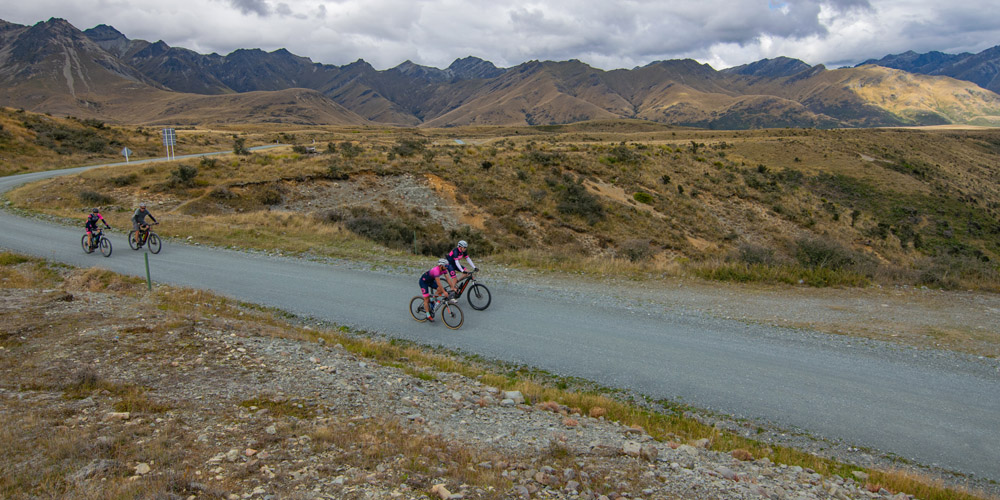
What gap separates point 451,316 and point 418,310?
2.59 feet

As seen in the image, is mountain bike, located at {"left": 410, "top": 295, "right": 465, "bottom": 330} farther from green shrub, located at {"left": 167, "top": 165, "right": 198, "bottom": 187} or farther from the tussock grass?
green shrub, located at {"left": 167, "top": 165, "right": 198, "bottom": 187}

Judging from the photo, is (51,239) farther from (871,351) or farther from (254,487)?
(871,351)

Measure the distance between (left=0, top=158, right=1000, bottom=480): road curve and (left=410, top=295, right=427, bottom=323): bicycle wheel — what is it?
29cm

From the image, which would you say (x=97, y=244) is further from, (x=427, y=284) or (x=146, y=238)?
(x=427, y=284)

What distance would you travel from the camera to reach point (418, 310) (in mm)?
11062

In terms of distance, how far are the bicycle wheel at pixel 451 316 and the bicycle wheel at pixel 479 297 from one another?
30.6 inches

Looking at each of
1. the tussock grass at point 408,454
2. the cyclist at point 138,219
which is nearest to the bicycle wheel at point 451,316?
the tussock grass at point 408,454

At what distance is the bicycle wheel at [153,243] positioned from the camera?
54.3 feet

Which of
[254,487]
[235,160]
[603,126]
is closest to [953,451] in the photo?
[254,487]

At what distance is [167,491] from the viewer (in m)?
4.21

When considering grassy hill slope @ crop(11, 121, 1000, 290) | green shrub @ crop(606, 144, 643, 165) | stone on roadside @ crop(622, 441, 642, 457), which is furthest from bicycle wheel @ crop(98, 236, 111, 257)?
green shrub @ crop(606, 144, 643, 165)

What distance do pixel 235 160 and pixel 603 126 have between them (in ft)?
407

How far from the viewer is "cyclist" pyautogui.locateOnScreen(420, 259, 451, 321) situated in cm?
1051

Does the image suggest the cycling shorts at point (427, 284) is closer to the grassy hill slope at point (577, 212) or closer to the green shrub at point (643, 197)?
the grassy hill slope at point (577, 212)
